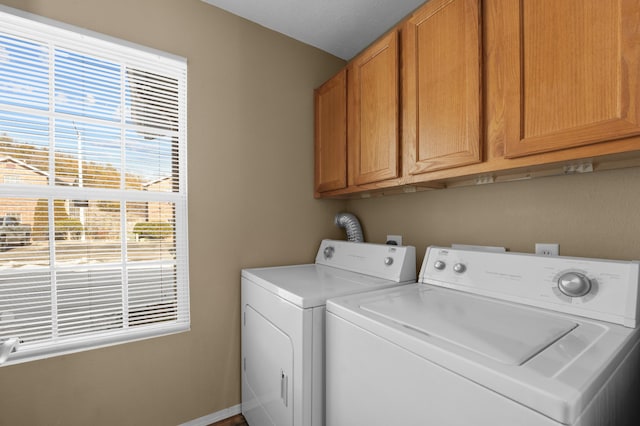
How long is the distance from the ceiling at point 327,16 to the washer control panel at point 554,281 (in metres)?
1.58

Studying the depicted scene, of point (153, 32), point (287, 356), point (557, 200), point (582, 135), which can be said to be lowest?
point (287, 356)

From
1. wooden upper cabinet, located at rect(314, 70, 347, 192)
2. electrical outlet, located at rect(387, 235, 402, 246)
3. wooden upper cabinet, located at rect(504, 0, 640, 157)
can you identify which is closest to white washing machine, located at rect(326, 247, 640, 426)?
wooden upper cabinet, located at rect(504, 0, 640, 157)

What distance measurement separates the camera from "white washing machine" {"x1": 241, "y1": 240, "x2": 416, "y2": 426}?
1183 millimetres

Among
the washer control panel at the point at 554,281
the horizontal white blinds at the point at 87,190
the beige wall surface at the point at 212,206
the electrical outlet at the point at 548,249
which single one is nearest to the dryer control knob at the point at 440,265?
the washer control panel at the point at 554,281

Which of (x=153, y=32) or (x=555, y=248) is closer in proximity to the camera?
(x=555, y=248)

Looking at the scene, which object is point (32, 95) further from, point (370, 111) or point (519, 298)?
point (519, 298)

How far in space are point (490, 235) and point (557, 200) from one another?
1.08ft

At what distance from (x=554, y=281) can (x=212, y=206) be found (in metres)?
1.76

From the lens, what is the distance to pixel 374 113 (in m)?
1.66

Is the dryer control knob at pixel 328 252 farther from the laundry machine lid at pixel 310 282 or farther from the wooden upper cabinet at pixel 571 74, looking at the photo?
the wooden upper cabinet at pixel 571 74

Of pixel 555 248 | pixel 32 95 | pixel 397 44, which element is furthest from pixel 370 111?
pixel 32 95

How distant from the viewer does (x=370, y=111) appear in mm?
1689

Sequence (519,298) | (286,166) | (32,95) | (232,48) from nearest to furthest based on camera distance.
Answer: (519,298) → (32,95) → (232,48) → (286,166)

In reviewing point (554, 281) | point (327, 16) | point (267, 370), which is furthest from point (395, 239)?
point (327, 16)
